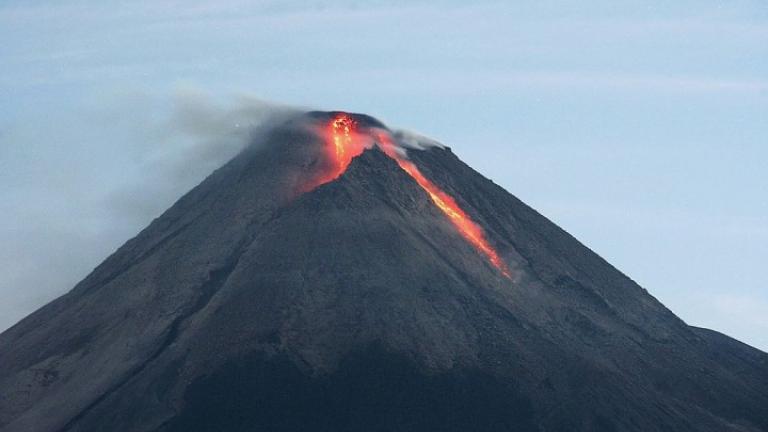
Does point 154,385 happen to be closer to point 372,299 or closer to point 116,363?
point 116,363

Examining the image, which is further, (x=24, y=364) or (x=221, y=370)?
(x=24, y=364)

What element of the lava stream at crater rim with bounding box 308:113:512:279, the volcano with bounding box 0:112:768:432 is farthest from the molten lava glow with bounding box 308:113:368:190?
the volcano with bounding box 0:112:768:432

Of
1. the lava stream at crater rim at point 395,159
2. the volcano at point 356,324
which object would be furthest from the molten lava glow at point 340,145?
the volcano at point 356,324

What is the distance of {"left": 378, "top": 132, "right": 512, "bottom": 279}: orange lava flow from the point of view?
125062 millimetres

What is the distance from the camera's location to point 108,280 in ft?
409

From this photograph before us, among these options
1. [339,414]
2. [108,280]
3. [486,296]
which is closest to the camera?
[339,414]

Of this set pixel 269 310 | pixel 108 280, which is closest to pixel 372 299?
pixel 269 310

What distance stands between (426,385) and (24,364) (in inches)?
1201

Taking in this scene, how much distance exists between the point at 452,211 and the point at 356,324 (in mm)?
23098

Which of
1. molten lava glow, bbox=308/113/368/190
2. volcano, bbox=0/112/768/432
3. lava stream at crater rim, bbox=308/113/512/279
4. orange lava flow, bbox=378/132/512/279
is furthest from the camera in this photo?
molten lava glow, bbox=308/113/368/190

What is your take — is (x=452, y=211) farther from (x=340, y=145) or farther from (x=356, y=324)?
(x=356, y=324)

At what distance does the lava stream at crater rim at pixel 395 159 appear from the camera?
414ft

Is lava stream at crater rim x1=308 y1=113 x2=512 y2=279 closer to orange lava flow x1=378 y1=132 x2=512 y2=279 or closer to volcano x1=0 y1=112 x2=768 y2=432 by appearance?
orange lava flow x1=378 y1=132 x2=512 y2=279

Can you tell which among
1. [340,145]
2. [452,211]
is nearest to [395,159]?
[340,145]
